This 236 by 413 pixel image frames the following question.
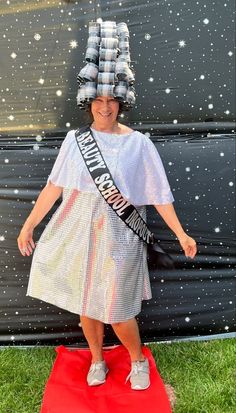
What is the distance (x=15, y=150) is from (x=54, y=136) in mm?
262

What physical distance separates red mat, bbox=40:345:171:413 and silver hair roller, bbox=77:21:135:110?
165 cm

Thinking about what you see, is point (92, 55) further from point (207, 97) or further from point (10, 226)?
point (10, 226)

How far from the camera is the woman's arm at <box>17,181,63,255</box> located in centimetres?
272

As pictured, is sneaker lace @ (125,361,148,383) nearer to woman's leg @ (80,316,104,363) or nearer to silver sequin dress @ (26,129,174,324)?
woman's leg @ (80,316,104,363)

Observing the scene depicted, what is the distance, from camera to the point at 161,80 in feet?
9.62

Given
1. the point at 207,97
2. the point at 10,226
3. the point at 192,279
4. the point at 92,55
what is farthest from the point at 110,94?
the point at 192,279

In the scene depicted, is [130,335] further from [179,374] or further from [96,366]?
[179,374]

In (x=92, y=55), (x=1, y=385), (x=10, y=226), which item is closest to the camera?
(x=92, y=55)

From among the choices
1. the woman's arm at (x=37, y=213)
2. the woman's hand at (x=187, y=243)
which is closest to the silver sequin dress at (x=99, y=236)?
the woman's arm at (x=37, y=213)

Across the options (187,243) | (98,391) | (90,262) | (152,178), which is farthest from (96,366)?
(152,178)

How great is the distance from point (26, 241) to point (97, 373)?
91 centimetres

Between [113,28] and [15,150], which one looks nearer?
[113,28]

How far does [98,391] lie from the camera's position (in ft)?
9.22

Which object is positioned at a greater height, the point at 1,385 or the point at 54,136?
the point at 54,136
